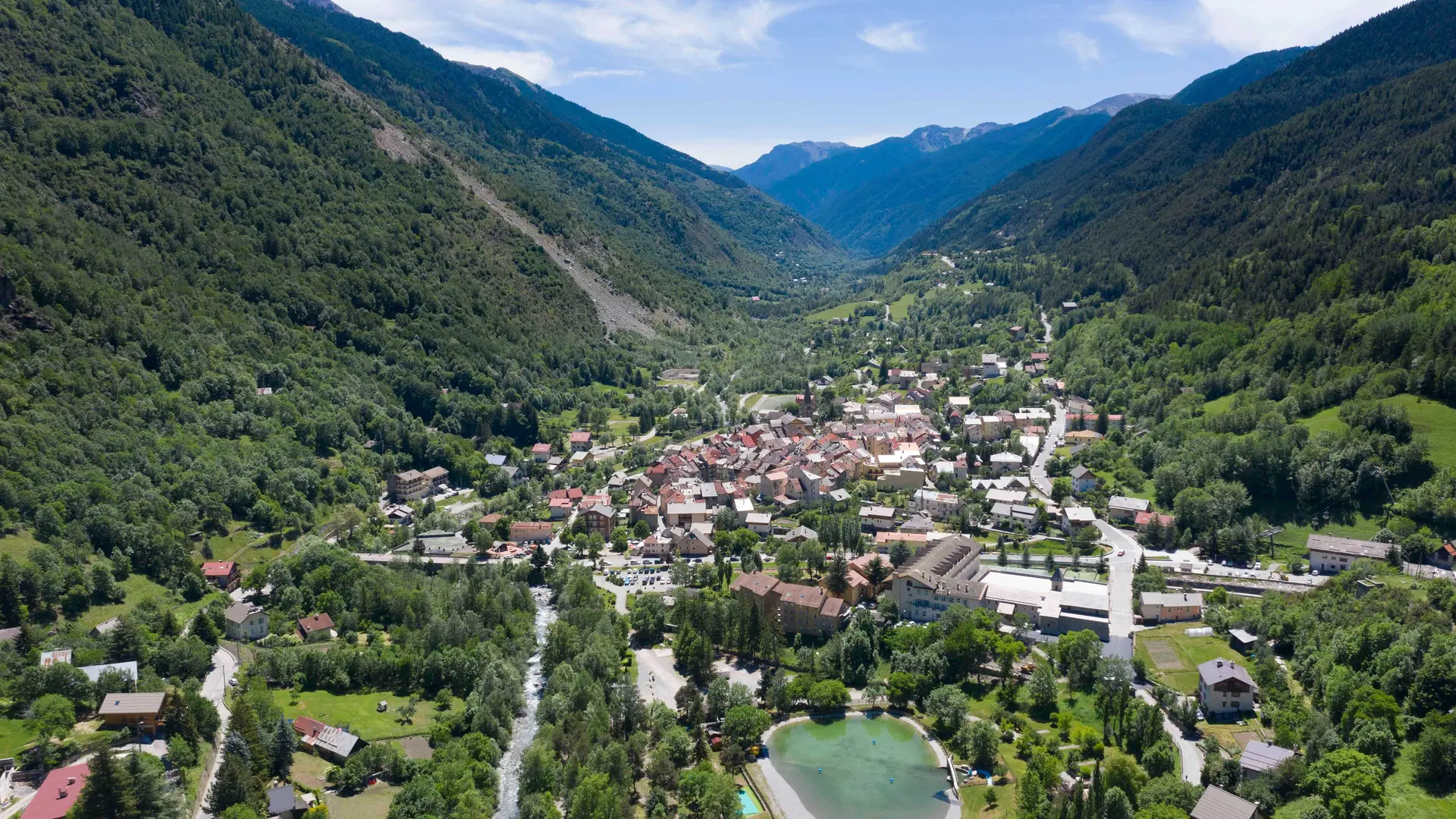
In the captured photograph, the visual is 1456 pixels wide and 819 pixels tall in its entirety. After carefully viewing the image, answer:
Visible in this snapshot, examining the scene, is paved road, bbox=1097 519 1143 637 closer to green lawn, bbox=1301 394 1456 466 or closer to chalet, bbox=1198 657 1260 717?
chalet, bbox=1198 657 1260 717

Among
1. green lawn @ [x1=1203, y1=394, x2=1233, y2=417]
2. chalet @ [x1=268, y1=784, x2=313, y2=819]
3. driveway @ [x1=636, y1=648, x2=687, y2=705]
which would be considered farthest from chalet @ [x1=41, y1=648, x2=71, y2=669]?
green lawn @ [x1=1203, y1=394, x2=1233, y2=417]

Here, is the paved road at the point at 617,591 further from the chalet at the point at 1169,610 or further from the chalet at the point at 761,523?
the chalet at the point at 1169,610

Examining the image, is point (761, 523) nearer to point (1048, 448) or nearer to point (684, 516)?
point (684, 516)

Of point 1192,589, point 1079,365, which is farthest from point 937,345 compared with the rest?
point 1192,589

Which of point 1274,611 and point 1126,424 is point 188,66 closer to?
point 1126,424

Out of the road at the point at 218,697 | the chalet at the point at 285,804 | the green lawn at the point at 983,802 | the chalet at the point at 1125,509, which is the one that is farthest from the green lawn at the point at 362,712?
the chalet at the point at 1125,509

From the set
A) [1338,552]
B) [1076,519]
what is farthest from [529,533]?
[1338,552]
